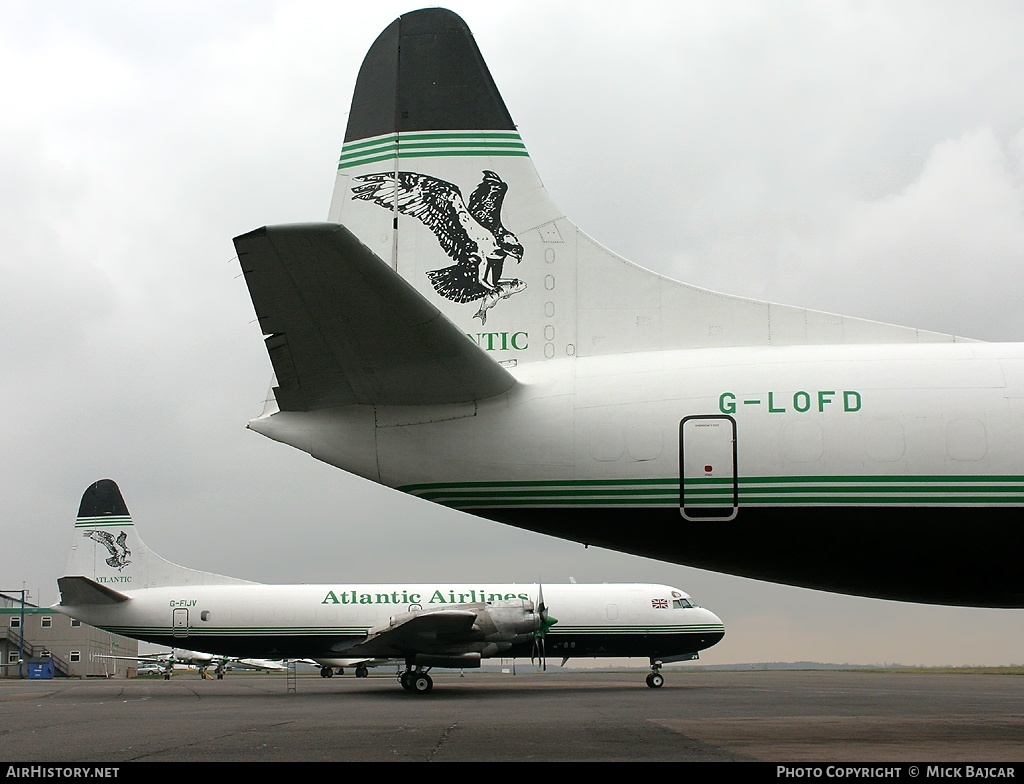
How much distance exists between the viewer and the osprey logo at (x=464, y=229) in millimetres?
8227

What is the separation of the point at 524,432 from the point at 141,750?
6937 mm

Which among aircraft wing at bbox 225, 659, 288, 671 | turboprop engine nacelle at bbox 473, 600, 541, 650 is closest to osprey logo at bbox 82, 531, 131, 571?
turboprop engine nacelle at bbox 473, 600, 541, 650

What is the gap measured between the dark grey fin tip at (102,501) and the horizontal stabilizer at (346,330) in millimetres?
27185

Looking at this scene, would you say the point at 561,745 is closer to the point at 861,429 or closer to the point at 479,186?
the point at 861,429

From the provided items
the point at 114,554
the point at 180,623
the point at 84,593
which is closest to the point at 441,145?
the point at 180,623

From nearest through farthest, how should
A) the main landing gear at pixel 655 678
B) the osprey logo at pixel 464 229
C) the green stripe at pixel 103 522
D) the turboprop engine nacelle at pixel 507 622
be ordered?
the osprey logo at pixel 464 229 < the turboprop engine nacelle at pixel 507 622 < the main landing gear at pixel 655 678 < the green stripe at pixel 103 522

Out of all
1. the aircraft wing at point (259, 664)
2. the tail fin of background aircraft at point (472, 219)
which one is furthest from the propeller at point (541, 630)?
the aircraft wing at point (259, 664)

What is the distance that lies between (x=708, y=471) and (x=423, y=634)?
18748 mm

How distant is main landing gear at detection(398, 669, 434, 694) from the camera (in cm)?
2445

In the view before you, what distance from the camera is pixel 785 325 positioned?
773 centimetres

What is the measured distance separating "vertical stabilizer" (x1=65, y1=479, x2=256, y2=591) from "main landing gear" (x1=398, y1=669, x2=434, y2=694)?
23.4 ft

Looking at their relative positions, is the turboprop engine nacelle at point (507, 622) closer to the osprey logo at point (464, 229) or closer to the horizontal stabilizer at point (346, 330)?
the osprey logo at point (464, 229)

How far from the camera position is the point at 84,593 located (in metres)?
26.8
